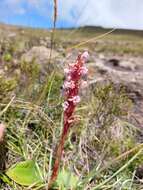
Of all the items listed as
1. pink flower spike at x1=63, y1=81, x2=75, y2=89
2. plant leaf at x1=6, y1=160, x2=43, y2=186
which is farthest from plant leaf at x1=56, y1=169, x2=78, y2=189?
pink flower spike at x1=63, y1=81, x2=75, y2=89

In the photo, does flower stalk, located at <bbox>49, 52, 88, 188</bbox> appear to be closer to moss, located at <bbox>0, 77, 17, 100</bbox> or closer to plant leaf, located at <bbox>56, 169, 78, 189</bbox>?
plant leaf, located at <bbox>56, 169, 78, 189</bbox>

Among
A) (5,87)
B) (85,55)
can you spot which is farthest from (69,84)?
(5,87)

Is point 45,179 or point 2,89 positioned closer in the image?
point 45,179

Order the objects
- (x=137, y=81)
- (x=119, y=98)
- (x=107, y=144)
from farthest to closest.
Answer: (x=137, y=81) → (x=119, y=98) → (x=107, y=144)

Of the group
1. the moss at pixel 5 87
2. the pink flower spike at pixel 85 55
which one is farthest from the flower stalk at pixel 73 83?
the moss at pixel 5 87

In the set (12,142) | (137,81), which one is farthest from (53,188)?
(137,81)

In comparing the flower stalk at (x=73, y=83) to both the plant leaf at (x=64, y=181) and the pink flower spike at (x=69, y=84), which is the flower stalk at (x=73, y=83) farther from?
the plant leaf at (x=64, y=181)

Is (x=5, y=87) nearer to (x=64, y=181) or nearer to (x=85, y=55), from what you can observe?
(x=64, y=181)

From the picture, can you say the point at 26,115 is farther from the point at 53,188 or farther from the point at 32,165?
the point at 53,188
